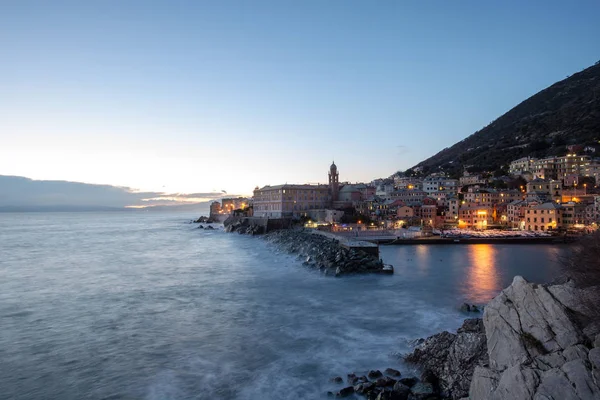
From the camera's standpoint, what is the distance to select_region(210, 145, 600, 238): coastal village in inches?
2182

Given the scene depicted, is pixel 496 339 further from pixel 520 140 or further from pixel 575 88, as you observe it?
pixel 575 88

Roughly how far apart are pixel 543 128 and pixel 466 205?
77105 mm

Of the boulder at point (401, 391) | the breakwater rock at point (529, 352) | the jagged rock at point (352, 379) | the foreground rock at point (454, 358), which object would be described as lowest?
the jagged rock at point (352, 379)

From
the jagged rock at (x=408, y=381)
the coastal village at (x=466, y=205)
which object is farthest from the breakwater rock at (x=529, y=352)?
the coastal village at (x=466, y=205)

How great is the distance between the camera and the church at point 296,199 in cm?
7144

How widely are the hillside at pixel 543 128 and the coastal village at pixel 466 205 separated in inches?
605

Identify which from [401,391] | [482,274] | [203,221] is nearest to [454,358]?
[401,391]

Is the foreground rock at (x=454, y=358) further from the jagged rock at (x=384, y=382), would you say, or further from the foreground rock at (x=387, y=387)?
the jagged rock at (x=384, y=382)

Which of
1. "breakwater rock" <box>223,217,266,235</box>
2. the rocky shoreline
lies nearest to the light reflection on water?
the rocky shoreline

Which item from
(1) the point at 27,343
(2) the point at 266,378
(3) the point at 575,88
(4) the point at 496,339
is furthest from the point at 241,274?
(3) the point at 575,88

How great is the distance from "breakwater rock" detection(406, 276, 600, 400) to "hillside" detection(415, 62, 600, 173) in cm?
10171

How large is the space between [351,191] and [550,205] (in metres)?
33.7

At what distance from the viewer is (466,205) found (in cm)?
6625

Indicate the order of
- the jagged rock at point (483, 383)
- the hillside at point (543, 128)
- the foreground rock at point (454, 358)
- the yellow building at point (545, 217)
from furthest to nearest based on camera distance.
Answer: the hillside at point (543, 128), the yellow building at point (545, 217), the foreground rock at point (454, 358), the jagged rock at point (483, 383)
